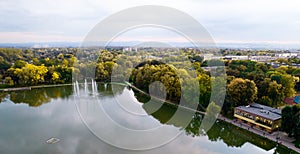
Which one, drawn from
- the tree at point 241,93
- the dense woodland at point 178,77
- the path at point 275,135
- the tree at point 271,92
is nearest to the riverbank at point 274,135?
the path at point 275,135

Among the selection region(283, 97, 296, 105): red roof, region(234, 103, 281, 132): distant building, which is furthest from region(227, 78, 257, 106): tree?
region(283, 97, 296, 105): red roof

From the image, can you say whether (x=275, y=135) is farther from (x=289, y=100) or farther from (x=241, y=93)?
(x=289, y=100)

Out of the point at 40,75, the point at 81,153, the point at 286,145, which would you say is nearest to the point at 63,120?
the point at 81,153

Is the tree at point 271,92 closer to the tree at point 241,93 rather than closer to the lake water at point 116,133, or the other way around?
the tree at point 241,93

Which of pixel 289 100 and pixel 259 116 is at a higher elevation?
pixel 259 116

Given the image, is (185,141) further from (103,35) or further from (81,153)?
(103,35)

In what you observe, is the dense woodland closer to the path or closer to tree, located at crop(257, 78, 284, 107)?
tree, located at crop(257, 78, 284, 107)

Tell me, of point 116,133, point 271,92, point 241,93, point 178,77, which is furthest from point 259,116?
point 116,133
